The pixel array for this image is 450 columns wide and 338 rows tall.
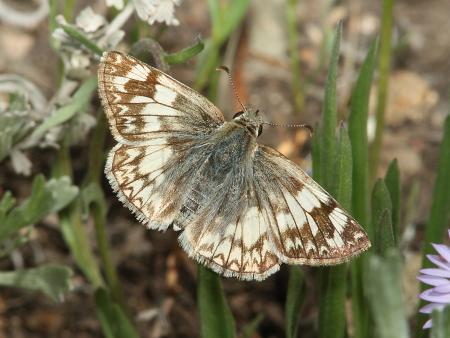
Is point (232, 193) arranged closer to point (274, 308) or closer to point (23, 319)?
point (274, 308)

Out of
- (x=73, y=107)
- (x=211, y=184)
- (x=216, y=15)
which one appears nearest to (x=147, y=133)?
(x=211, y=184)

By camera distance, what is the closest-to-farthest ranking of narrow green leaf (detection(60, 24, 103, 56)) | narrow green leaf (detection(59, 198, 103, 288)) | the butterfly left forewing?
the butterfly left forewing → narrow green leaf (detection(60, 24, 103, 56)) → narrow green leaf (detection(59, 198, 103, 288))

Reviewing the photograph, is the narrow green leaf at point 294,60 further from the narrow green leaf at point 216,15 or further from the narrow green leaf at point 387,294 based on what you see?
the narrow green leaf at point 387,294

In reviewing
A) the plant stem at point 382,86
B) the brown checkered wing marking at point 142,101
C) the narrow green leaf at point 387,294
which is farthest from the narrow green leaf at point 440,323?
the plant stem at point 382,86

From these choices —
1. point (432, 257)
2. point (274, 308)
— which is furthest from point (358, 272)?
point (274, 308)

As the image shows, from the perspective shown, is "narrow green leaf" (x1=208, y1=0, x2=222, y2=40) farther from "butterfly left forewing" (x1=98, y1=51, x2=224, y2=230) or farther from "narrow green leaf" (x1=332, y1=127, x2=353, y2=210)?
"narrow green leaf" (x1=332, y1=127, x2=353, y2=210)

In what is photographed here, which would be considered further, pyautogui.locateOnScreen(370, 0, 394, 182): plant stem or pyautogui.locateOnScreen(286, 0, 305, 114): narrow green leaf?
pyautogui.locateOnScreen(286, 0, 305, 114): narrow green leaf

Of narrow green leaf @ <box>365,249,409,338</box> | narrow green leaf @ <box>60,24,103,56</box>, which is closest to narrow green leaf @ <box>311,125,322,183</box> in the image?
narrow green leaf @ <box>60,24,103,56</box>

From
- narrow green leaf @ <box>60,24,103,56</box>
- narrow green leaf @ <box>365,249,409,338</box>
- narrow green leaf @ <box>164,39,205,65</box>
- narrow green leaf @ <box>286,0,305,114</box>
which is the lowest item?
narrow green leaf @ <box>365,249,409,338</box>
